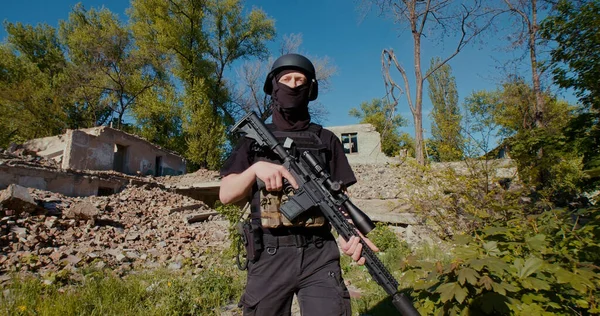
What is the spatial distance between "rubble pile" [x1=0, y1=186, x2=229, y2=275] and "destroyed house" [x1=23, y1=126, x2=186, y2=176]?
350cm

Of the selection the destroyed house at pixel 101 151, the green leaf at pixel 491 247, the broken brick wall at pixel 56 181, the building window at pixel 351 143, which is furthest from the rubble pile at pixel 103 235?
the building window at pixel 351 143

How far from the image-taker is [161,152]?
64.0ft

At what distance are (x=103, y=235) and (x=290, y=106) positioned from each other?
7.07 meters

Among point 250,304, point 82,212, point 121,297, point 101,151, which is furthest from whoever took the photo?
point 101,151

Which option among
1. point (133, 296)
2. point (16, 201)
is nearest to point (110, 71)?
point (16, 201)

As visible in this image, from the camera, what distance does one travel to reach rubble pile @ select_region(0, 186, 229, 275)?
524 cm

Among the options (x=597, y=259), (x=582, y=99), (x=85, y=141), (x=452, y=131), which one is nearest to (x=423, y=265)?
(x=597, y=259)

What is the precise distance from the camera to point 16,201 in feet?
23.1

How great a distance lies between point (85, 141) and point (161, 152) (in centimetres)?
586

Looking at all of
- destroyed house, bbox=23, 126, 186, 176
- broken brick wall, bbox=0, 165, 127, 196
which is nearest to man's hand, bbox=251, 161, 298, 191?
broken brick wall, bbox=0, 165, 127, 196

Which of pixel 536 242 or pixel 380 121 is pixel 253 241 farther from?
pixel 380 121

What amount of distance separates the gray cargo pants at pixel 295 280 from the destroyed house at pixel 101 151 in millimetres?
12022

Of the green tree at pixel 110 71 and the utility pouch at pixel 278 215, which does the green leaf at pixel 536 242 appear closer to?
the utility pouch at pixel 278 215

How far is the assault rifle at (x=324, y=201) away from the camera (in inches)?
70.3
